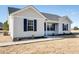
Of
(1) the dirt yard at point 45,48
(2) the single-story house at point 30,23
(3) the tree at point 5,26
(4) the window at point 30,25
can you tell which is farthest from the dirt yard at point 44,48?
(4) the window at point 30,25

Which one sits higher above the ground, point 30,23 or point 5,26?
point 30,23

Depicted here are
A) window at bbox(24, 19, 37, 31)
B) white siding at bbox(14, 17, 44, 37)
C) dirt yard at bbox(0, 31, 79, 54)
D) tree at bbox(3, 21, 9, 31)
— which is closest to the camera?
dirt yard at bbox(0, 31, 79, 54)

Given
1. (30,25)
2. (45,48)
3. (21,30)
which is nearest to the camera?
(45,48)

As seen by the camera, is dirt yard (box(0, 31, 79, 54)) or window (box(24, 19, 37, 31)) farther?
window (box(24, 19, 37, 31))

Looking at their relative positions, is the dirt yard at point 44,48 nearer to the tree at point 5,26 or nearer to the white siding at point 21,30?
the tree at point 5,26

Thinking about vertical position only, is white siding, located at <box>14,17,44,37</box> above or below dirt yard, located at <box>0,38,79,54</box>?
above

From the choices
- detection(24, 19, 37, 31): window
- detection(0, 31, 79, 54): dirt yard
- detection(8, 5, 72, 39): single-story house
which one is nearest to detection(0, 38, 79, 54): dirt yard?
detection(0, 31, 79, 54): dirt yard

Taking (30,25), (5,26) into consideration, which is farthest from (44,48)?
(30,25)

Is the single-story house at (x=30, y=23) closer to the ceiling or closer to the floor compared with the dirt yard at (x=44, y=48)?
closer to the ceiling

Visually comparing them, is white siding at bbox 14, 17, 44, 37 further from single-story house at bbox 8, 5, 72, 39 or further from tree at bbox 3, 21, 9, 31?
tree at bbox 3, 21, 9, 31

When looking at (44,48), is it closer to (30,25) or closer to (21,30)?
(21,30)
